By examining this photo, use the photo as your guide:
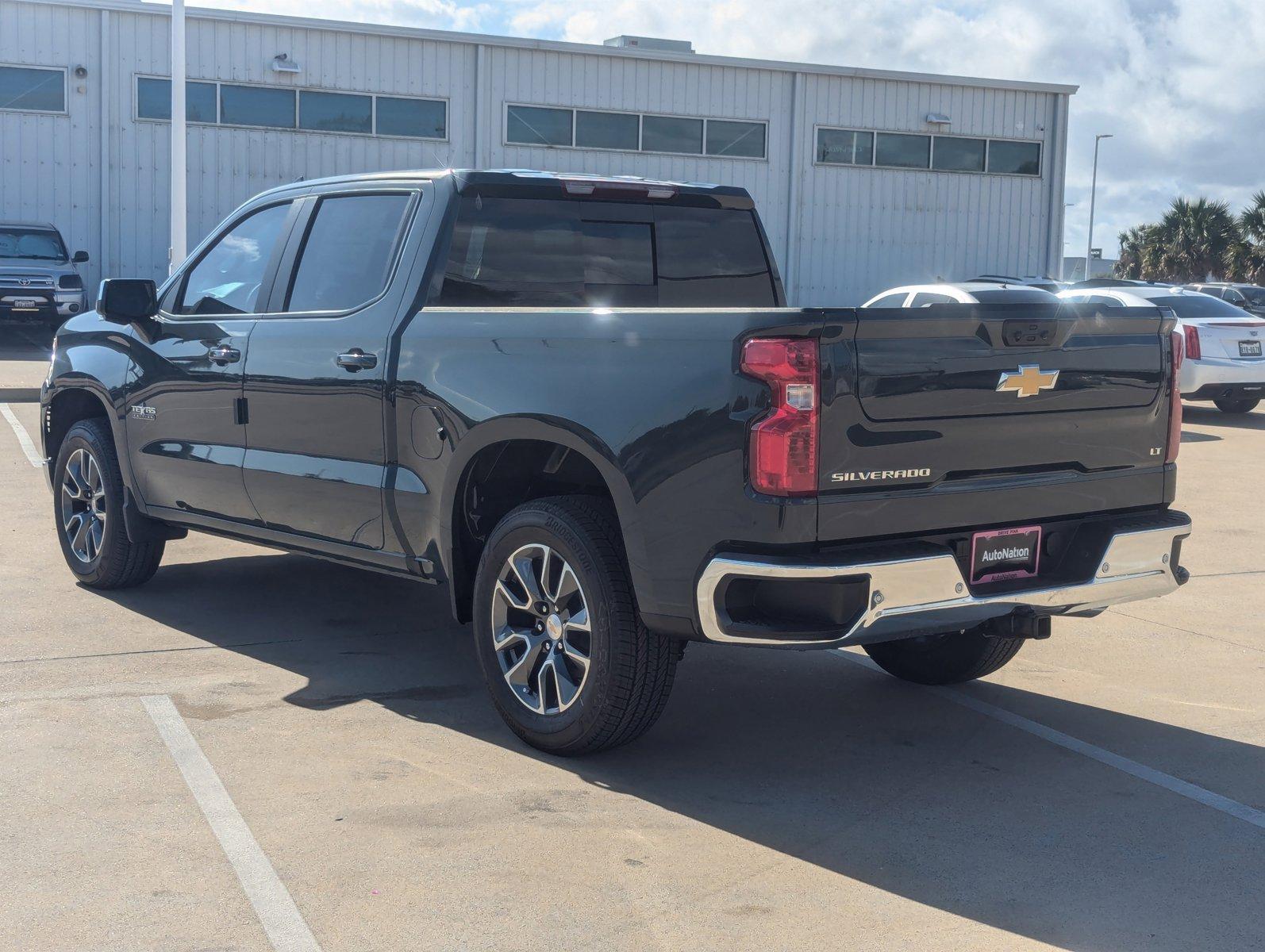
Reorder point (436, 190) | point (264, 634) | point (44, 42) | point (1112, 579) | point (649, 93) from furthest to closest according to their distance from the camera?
point (649, 93) → point (44, 42) → point (264, 634) → point (436, 190) → point (1112, 579)

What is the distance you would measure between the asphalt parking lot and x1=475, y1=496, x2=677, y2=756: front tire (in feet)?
0.55

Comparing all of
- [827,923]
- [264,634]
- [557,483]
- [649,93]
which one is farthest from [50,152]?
[827,923]

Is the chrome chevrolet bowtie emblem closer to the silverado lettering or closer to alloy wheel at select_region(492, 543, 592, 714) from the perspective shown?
the silverado lettering

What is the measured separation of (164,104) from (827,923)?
964 inches

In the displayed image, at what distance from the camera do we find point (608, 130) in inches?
1075

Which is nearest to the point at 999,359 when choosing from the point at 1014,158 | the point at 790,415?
the point at 790,415

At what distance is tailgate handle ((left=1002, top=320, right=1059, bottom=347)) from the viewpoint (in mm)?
4363

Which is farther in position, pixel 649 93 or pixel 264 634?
pixel 649 93

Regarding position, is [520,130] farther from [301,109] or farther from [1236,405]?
[1236,405]

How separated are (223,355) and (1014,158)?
1051 inches

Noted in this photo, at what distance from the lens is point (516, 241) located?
18.1 ft

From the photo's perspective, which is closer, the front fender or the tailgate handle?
the tailgate handle

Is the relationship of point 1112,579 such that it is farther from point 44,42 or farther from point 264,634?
point 44,42

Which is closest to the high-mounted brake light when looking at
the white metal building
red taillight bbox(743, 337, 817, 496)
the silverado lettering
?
red taillight bbox(743, 337, 817, 496)
